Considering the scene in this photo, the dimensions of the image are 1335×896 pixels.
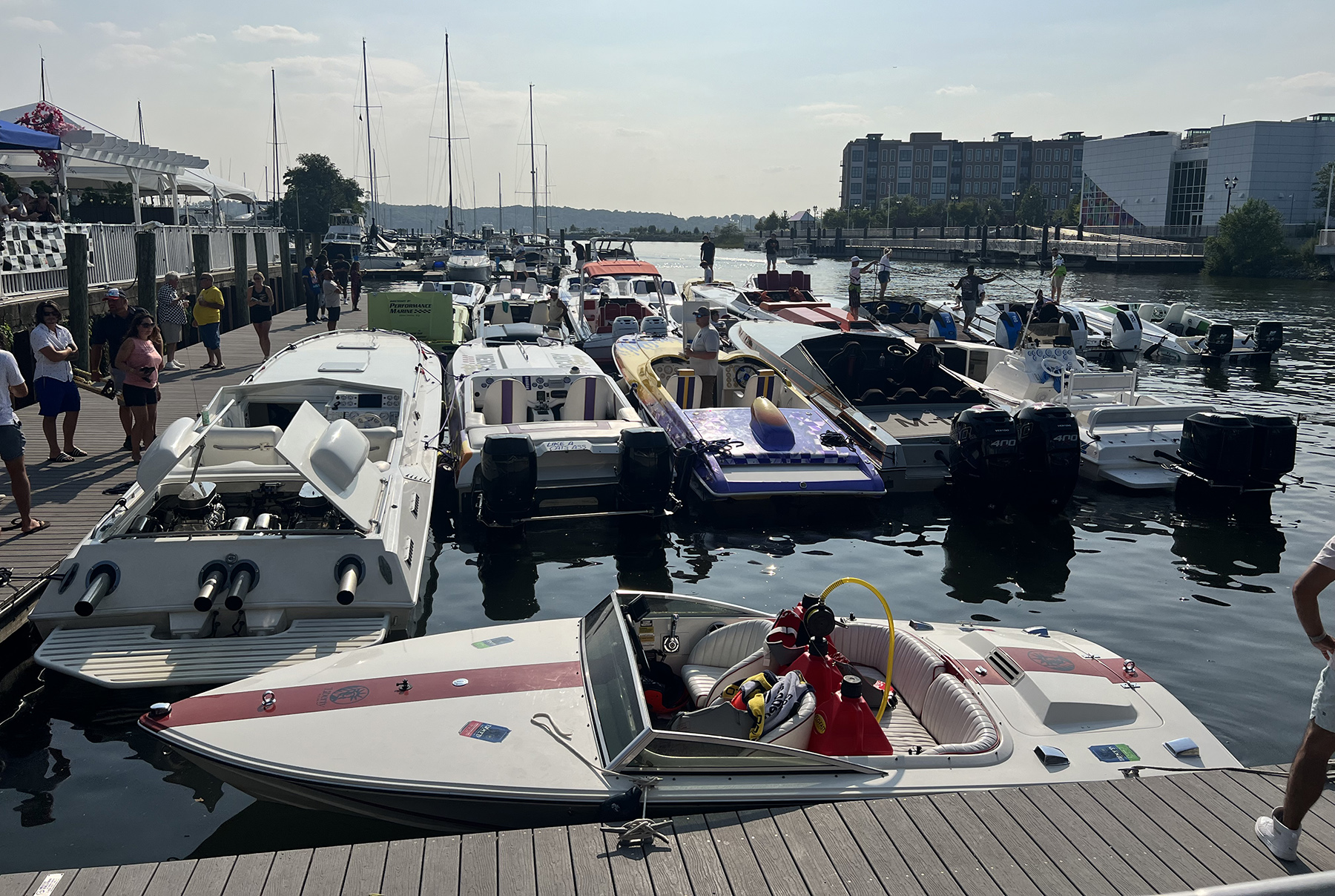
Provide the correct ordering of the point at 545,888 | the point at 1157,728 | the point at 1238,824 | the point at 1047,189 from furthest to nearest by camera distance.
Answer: the point at 1047,189 < the point at 1157,728 < the point at 1238,824 < the point at 545,888

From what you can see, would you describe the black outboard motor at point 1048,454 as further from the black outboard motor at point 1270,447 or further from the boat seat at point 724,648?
the boat seat at point 724,648

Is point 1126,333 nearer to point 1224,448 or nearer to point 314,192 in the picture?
point 1224,448

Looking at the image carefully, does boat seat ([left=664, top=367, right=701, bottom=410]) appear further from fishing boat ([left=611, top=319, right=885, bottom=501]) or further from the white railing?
the white railing

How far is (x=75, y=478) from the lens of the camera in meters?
10.0

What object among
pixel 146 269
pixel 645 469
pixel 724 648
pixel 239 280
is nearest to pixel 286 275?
pixel 239 280

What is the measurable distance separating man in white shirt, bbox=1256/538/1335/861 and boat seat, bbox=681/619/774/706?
2794mm

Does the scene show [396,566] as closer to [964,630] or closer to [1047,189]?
[964,630]

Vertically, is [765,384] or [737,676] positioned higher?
[765,384]

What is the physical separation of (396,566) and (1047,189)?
144 metres

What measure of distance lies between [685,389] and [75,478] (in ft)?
25.2

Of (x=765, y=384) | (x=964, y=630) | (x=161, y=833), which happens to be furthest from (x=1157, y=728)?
(x=765, y=384)

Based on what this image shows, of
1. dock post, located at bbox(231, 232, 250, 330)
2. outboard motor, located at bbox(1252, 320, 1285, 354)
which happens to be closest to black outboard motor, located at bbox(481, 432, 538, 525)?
dock post, located at bbox(231, 232, 250, 330)

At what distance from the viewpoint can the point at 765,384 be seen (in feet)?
44.0

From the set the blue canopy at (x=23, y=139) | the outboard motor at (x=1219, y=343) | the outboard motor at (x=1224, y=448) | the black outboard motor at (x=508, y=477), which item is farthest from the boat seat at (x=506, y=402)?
the outboard motor at (x=1219, y=343)
